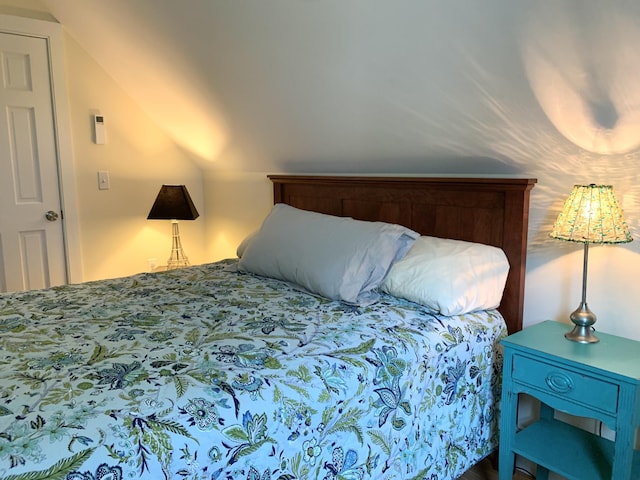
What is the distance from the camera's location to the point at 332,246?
6.82 feet

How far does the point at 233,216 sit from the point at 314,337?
6.98ft

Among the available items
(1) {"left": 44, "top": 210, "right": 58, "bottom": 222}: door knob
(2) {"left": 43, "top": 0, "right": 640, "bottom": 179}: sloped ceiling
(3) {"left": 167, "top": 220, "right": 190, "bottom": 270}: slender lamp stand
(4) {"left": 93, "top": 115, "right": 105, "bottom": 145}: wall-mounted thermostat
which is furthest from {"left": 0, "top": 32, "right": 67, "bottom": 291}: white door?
(3) {"left": 167, "top": 220, "right": 190, "bottom": 270}: slender lamp stand

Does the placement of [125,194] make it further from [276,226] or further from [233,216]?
[276,226]

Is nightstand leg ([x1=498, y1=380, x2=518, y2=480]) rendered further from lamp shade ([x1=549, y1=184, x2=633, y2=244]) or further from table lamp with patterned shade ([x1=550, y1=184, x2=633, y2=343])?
lamp shade ([x1=549, y1=184, x2=633, y2=244])

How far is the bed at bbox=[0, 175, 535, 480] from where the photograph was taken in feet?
3.42

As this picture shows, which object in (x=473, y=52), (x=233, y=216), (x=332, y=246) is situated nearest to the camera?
(x=473, y=52)

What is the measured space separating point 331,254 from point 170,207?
1.53 meters

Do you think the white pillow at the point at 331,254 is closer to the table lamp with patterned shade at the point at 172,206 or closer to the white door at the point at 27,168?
the table lamp with patterned shade at the point at 172,206

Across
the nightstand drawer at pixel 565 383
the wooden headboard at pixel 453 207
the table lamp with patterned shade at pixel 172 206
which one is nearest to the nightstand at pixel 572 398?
the nightstand drawer at pixel 565 383

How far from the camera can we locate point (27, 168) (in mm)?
2936

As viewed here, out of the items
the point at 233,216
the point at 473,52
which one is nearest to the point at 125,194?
the point at 233,216

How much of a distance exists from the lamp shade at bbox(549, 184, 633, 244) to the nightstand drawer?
0.41 meters

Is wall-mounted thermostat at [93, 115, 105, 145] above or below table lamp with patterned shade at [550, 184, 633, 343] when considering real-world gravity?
above

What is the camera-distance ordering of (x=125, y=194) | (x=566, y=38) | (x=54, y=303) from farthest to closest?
(x=125, y=194), (x=54, y=303), (x=566, y=38)
